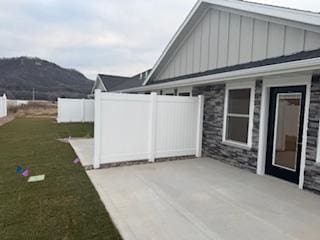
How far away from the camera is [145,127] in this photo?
23.9 feet

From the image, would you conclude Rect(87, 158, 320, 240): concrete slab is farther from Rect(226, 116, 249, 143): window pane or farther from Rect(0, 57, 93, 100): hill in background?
Rect(0, 57, 93, 100): hill in background

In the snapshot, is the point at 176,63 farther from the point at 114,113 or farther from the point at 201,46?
the point at 114,113

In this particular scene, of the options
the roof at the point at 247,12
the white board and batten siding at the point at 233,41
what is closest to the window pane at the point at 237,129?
the white board and batten siding at the point at 233,41

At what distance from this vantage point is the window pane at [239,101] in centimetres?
680

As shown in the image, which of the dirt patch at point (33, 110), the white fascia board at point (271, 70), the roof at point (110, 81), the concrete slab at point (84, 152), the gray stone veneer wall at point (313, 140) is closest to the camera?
the white fascia board at point (271, 70)

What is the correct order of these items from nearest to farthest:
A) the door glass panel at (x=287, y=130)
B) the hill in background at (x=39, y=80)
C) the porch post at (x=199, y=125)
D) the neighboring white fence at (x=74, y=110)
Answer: the door glass panel at (x=287, y=130), the porch post at (x=199, y=125), the neighboring white fence at (x=74, y=110), the hill in background at (x=39, y=80)

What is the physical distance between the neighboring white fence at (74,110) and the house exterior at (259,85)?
46.5 ft

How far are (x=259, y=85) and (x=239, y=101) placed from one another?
0.90 meters

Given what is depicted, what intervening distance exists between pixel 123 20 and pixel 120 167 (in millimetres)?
9767

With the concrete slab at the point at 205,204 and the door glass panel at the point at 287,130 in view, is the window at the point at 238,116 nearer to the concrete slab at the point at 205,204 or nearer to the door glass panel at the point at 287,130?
the door glass panel at the point at 287,130

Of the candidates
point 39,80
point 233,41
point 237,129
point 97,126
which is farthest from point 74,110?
point 39,80

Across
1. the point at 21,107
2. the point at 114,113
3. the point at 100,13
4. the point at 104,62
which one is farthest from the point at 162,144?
the point at 21,107

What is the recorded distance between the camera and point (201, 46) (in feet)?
28.6

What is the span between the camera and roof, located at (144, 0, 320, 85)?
4939 millimetres
